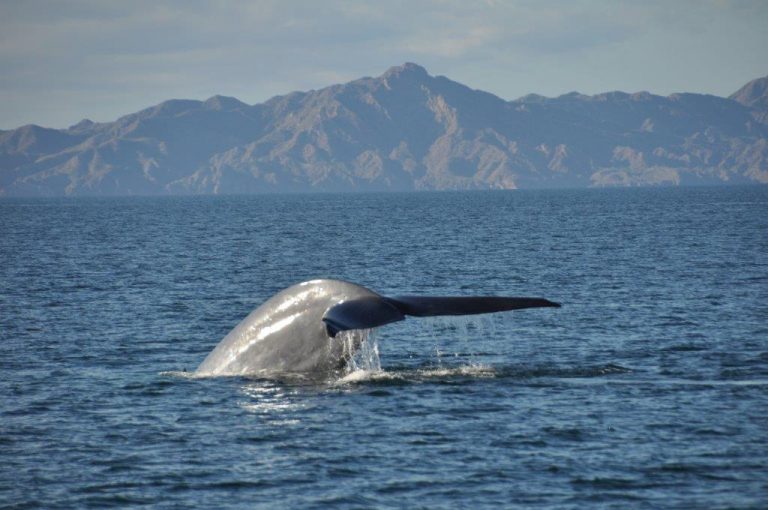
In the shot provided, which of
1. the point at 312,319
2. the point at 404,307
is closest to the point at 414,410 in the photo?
the point at 312,319


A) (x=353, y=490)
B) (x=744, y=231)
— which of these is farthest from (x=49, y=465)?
(x=744, y=231)

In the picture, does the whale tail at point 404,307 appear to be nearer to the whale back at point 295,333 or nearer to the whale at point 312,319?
the whale at point 312,319

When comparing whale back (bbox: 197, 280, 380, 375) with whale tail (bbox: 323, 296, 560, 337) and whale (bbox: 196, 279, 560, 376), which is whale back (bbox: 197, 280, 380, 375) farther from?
whale tail (bbox: 323, 296, 560, 337)

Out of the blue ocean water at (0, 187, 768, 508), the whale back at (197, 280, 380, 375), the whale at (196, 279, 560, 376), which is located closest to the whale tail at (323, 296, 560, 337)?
the whale at (196, 279, 560, 376)

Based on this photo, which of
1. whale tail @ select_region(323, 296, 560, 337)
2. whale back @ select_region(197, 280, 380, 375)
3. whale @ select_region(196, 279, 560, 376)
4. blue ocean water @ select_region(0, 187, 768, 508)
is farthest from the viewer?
whale back @ select_region(197, 280, 380, 375)

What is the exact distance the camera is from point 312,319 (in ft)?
68.7

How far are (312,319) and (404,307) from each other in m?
2.40

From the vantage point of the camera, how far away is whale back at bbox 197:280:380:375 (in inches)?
819

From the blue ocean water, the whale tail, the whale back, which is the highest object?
the whale tail

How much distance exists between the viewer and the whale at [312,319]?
62.5ft

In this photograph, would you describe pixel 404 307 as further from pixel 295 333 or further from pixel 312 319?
pixel 295 333

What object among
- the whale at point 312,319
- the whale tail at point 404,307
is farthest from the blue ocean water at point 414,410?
the whale tail at point 404,307

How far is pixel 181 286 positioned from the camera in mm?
51094

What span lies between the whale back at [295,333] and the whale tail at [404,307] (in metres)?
1.09
